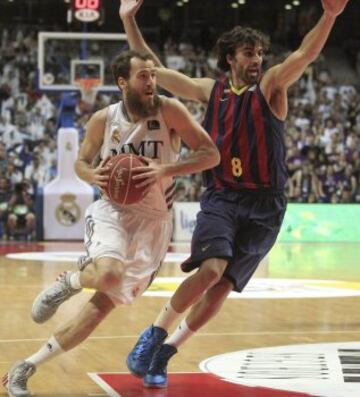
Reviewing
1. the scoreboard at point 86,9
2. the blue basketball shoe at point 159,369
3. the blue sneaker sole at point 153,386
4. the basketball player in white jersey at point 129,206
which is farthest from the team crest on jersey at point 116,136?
the scoreboard at point 86,9

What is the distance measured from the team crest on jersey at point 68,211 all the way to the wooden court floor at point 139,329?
270 inches

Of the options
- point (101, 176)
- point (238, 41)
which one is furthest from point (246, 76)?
point (101, 176)

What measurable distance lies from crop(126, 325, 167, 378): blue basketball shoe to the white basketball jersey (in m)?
0.76

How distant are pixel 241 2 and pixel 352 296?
2083 centimetres

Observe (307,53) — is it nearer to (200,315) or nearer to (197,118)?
(200,315)

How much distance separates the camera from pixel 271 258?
1622 centimetres

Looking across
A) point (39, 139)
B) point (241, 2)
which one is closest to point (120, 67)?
point (39, 139)

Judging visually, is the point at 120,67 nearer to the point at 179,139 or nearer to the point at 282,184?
the point at 179,139

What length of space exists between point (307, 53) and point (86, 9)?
13286mm

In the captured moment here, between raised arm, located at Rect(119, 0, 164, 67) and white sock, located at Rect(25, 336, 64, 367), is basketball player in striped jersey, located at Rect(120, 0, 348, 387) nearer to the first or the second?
raised arm, located at Rect(119, 0, 164, 67)

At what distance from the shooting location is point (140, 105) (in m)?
5.43

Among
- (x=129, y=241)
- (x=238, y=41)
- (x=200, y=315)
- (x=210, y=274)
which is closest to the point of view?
(x=129, y=241)

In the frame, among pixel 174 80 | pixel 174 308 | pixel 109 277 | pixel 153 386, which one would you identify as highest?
pixel 174 80

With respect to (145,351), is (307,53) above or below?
above
